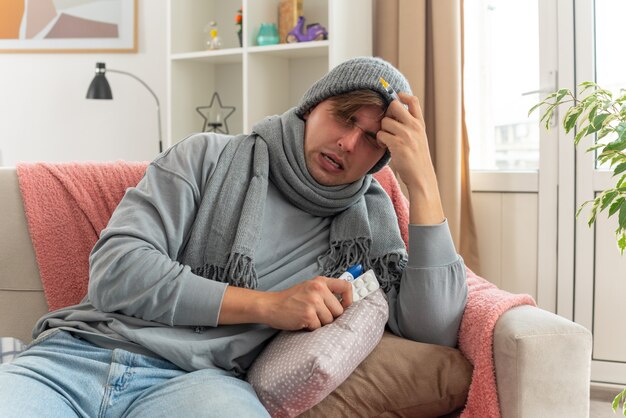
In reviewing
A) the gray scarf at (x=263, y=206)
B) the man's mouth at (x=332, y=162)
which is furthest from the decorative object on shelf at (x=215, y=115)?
the man's mouth at (x=332, y=162)

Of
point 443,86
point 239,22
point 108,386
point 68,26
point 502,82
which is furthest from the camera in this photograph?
point 68,26

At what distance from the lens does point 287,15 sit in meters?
2.89

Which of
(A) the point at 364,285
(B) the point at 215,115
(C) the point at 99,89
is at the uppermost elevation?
(C) the point at 99,89

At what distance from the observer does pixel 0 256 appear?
1619 mm

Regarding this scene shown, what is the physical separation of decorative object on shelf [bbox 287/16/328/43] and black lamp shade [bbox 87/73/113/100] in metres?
0.91

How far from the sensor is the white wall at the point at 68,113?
3.48 m

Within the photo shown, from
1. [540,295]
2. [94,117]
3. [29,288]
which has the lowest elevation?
[540,295]

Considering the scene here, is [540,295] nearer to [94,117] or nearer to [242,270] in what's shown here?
[242,270]

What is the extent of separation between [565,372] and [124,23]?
280cm

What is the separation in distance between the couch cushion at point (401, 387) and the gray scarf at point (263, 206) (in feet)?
0.64

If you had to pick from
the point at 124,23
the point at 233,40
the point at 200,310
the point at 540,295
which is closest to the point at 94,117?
the point at 124,23

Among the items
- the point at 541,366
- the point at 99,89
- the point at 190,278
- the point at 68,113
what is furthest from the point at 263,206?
the point at 68,113

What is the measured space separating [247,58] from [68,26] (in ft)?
3.67

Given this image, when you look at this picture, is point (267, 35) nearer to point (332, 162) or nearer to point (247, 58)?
point (247, 58)
